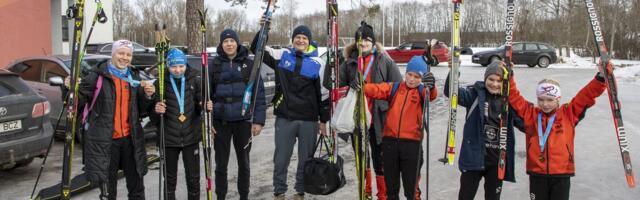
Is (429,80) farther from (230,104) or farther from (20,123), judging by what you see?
(20,123)

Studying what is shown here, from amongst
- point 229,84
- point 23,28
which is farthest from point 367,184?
point 23,28

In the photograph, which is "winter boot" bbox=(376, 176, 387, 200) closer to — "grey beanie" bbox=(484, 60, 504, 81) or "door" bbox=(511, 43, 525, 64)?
"grey beanie" bbox=(484, 60, 504, 81)

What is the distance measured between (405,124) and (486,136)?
65 cm

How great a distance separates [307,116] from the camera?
4.62m

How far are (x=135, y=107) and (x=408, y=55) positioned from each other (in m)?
26.4

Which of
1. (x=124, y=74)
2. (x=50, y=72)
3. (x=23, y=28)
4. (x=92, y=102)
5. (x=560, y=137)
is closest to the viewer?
(x=560, y=137)

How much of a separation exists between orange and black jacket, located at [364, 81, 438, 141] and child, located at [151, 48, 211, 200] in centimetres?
156

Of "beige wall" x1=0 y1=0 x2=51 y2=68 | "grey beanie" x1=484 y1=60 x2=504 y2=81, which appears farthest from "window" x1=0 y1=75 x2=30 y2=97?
"beige wall" x1=0 y1=0 x2=51 y2=68

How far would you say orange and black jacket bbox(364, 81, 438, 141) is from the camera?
13.4ft

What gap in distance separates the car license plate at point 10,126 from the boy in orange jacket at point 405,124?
3.99 metres

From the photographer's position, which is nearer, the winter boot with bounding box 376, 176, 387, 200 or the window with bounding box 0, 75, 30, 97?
the winter boot with bounding box 376, 176, 387, 200

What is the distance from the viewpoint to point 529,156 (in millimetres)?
3711

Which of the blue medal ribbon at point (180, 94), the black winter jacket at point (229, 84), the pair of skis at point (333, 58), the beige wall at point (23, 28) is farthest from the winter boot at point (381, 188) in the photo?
the beige wall at point (23, 28)

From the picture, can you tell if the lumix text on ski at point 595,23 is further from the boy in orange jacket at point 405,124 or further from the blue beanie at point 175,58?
the blue beanie at point 175,58
